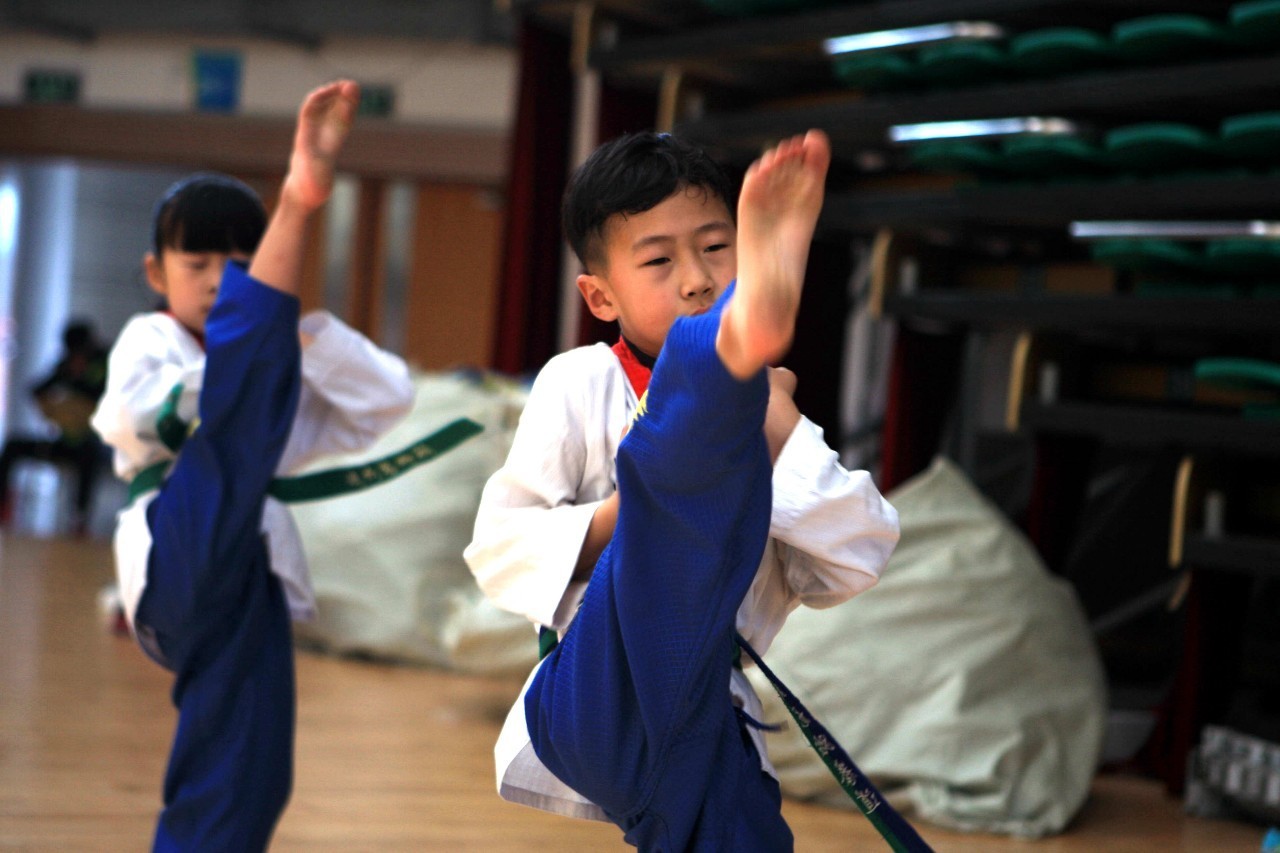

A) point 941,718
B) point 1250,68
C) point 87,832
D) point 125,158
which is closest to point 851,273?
point 1250,68

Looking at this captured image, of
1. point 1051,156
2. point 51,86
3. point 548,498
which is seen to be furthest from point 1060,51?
point 51,86

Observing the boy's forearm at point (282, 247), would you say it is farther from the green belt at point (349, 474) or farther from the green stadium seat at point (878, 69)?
the green stadium seat at point (878, 69)

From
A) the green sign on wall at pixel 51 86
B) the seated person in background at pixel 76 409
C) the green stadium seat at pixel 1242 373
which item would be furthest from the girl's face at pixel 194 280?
the green sign on wall at pixel 51 86

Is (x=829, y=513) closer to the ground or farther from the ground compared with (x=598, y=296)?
closer to the ground

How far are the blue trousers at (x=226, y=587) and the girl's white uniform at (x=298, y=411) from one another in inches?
2.9

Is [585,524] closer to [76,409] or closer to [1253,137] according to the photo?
[1253,137]

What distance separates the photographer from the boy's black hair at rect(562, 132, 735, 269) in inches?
47.1

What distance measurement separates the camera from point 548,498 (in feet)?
3.95

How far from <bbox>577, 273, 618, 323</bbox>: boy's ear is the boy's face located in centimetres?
4

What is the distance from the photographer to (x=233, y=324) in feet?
5.25

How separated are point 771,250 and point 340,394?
102 centimetres

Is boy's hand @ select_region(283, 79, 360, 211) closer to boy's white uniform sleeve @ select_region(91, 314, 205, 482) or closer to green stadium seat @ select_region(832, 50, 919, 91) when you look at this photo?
boy's white uniform sleeve @ select_region(91, 314, 205, 482)

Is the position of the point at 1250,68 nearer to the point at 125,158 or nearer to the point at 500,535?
the point at 500,535

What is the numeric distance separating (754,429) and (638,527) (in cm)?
12
